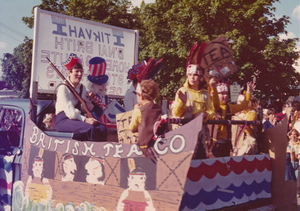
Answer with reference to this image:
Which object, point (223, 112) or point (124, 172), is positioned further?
point (223, 112)

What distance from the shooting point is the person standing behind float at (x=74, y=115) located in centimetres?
414

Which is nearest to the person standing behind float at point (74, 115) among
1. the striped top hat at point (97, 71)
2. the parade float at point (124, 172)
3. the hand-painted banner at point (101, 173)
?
the parade float at point (124, 172)

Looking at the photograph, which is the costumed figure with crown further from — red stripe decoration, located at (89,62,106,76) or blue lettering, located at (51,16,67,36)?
blue lettering, located at (51,16,67,36)

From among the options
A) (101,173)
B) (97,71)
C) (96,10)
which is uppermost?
(96,10)

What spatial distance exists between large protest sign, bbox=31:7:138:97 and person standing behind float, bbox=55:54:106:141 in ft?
2.35

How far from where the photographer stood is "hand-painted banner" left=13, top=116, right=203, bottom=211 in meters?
2.94

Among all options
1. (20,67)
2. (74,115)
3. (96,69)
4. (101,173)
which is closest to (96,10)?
(20,67)

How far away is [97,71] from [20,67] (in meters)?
24.4

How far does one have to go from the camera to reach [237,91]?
Result: 6.81m

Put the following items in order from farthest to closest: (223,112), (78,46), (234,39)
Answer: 1. (234,39)
2. (78,46)
3. (223,112)

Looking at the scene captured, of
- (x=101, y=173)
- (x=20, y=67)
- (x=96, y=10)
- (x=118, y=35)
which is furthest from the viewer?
(x=20, y=67)

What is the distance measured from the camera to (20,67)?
Answer: 2803 centimetres

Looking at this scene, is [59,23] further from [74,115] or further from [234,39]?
[234,39]

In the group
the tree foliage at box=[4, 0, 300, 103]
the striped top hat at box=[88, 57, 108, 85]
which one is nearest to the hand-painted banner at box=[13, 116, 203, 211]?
the striped top hat at box=[88, 57, 108, 85]
